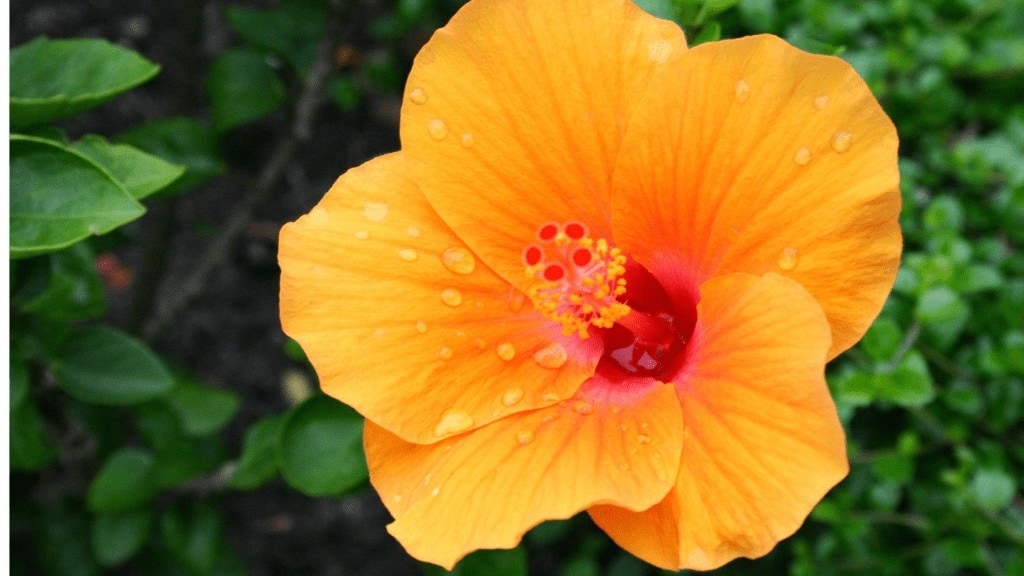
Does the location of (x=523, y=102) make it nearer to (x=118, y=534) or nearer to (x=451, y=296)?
(x=451, y=296)

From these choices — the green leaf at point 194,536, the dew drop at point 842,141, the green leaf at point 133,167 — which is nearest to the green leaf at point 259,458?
the green leaf at point 194,536

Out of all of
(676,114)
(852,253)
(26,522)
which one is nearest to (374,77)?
(26,522)

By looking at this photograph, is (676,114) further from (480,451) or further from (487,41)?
(480,451)

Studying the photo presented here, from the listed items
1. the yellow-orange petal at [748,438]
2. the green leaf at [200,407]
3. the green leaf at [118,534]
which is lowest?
the green leaf at [118,534]

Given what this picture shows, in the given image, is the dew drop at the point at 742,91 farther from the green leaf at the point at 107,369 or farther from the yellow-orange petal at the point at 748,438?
the green leaf at the point at 107,369

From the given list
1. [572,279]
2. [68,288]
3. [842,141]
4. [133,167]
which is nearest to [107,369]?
[68,288]
